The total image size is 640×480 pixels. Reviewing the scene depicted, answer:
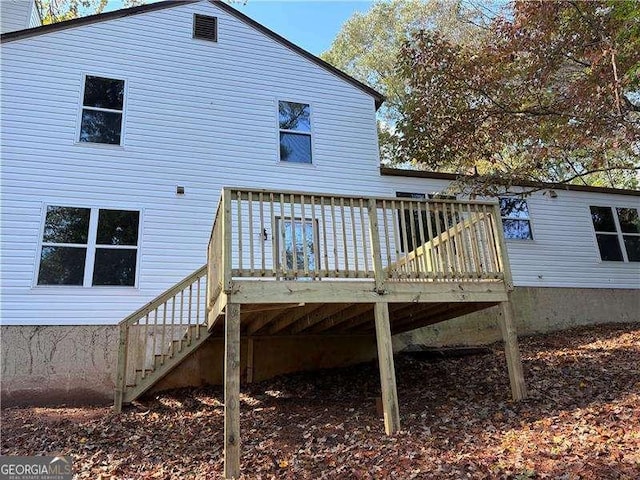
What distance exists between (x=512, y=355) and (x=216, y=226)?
4405 millimetres

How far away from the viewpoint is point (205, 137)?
10367 millimetres

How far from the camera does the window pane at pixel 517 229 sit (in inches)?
464

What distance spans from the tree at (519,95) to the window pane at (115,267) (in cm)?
657

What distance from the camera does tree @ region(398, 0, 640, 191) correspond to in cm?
909

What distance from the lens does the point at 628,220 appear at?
12961 millimetres

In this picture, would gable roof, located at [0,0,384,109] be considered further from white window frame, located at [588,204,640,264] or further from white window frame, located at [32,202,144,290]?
white window frame, located at [588,204,640,264]

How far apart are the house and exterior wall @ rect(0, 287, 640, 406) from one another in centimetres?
3

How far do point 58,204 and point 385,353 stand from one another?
23.1ft

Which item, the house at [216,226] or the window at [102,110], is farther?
the window at [102,110]

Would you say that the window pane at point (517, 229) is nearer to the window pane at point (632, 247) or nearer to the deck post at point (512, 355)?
the window pane at point (632, 247)

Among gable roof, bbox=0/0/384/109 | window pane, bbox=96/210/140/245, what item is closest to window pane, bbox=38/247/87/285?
window pane, bbox=96/210/140/245

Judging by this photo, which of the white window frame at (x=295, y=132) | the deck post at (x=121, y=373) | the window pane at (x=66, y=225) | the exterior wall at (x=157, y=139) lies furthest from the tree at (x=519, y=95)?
the deck post at (x=121, y=373)

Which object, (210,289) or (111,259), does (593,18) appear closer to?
(210,289)

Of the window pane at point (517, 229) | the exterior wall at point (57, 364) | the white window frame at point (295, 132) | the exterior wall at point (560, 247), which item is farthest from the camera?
the window pane at point (517, 229)
